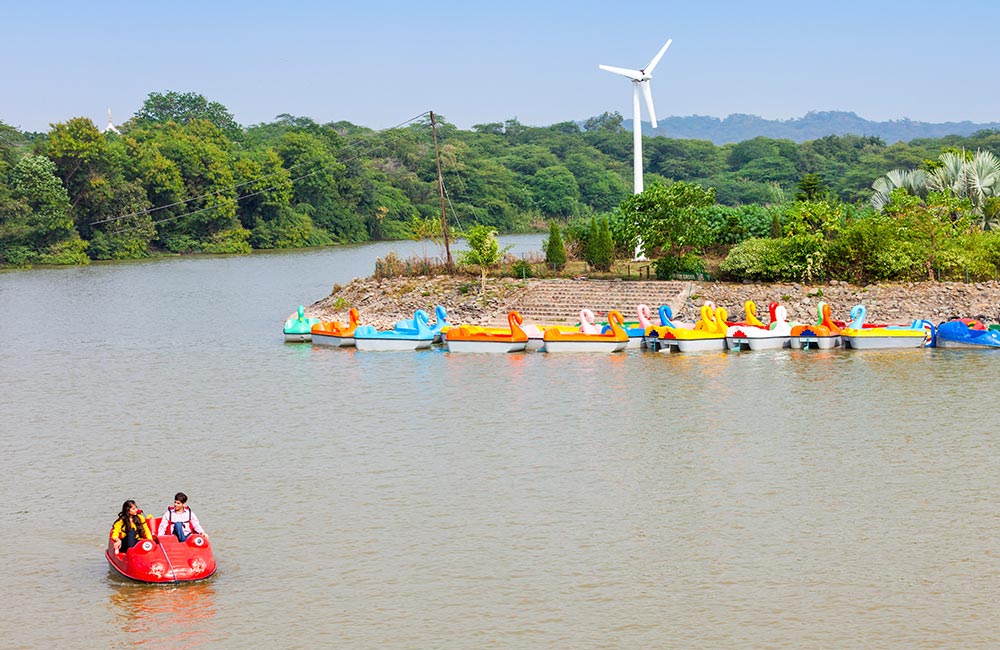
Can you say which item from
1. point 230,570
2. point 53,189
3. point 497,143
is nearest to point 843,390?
point 230,570

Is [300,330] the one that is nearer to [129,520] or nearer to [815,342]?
[815,342]

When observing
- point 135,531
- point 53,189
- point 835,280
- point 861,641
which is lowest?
point 861,641

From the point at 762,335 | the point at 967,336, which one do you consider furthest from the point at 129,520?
the point at 967,336

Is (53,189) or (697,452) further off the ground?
(53,189)

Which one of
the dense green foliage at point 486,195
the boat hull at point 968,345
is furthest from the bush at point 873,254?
the boat hull at point 968,345

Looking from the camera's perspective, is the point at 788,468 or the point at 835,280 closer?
the point at 788,468

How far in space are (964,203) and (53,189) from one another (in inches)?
2293

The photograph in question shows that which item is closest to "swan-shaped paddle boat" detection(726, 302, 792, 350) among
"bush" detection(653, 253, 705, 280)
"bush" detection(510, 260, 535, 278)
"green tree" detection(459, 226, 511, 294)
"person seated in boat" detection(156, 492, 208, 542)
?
"bush" detection(653, 253, 705, 280)

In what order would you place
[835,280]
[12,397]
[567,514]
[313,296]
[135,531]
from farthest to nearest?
[313,296] < [835,280] < [12,397] < [567,514] < [135,531]

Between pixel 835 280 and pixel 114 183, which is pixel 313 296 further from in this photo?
pixel 114 183

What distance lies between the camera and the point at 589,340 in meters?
35.7

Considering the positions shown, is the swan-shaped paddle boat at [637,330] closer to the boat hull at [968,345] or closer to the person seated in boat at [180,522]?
the boat hull at [968,345]

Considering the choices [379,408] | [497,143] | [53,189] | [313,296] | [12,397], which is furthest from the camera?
[497,143]

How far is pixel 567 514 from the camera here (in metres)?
20.5
